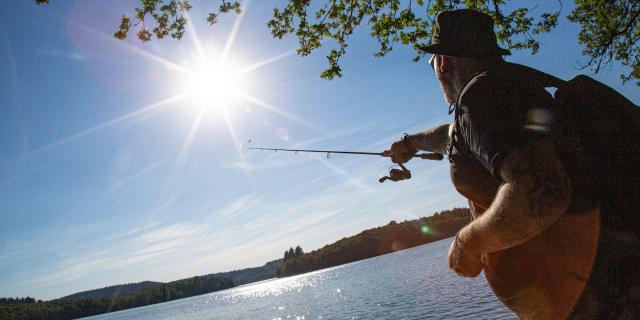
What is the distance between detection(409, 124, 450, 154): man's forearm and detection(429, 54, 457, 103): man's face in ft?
1.86

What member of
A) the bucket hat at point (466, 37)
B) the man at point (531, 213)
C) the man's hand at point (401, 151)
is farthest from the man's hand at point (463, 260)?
the man's hand at point (401, 151)

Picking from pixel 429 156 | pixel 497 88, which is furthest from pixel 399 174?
pixel 497 88

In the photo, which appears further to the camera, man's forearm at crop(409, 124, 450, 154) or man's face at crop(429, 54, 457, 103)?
man's forearm at crop(409, 124, 450, 154)

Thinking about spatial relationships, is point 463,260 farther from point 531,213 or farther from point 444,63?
point 444,63

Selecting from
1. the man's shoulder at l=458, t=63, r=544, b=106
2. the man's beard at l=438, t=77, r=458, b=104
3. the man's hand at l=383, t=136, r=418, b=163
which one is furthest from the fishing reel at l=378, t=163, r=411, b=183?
the man's shoulder at l=458, t=63, r=544, b=106

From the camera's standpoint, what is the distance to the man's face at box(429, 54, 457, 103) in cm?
227

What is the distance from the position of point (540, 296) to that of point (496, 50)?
1.28 metres

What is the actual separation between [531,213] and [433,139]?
156 centimetres

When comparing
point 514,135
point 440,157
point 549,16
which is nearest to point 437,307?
point 549,16

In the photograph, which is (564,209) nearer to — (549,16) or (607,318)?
(607,318)

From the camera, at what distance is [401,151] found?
362cm

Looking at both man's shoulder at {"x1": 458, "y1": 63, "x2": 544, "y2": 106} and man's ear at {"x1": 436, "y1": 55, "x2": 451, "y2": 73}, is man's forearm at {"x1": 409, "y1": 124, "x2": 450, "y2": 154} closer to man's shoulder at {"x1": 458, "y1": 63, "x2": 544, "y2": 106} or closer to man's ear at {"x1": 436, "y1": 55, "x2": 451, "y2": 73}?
man's ear at {"x1": 436, "y1": 55, "x2": 451, "y2": 73}

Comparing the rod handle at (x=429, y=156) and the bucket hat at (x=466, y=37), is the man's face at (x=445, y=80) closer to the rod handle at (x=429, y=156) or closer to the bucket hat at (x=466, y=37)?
the bucket hat at (x=466, y=37)

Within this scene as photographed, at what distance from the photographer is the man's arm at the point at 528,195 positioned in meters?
1.55
